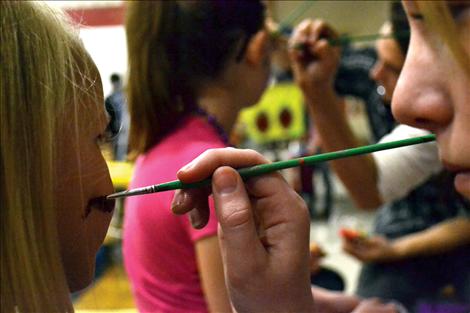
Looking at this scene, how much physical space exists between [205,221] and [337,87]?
679 millimetres

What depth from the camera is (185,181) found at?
0.40 meters

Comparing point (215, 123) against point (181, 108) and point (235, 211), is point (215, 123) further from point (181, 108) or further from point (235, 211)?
point (235, 211)

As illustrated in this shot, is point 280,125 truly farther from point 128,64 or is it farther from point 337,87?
point 128,64

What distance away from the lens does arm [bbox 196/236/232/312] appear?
23.1 inches

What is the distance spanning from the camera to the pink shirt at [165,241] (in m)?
0.59

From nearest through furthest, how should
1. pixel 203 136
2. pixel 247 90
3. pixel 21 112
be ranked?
pixel 21 112 → pixel 203 136 → pixel 247 90

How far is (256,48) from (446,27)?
1.38 ft

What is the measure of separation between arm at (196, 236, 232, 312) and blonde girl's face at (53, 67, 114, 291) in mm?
166

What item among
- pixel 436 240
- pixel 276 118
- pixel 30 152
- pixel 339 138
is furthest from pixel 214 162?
pixel 276 118

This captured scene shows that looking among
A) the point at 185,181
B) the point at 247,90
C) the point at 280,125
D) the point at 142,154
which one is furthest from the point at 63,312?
the point at 280,125

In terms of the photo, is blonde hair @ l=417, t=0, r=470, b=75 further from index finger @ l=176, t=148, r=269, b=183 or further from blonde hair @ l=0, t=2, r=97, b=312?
blonde hair @ l=0, t=2, r=97, b=312

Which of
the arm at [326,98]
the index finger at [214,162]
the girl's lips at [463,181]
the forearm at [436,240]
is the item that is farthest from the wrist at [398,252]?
the index finger at [214,162]

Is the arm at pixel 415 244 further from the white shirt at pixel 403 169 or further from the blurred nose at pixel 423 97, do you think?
the blurred nose at pixel 423 97

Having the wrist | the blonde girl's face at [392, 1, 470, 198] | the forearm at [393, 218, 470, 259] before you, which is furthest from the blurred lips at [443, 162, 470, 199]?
the wrist
